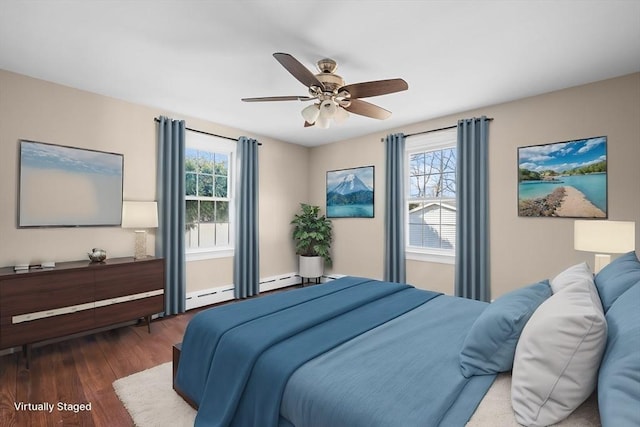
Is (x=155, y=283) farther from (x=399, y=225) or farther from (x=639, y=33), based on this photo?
(x=639, y=33)

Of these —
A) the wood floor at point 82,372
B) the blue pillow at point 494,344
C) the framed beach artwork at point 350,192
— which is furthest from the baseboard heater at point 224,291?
the blue pillow at point 494,344

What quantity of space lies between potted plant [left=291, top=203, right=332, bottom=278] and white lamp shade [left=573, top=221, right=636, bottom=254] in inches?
134

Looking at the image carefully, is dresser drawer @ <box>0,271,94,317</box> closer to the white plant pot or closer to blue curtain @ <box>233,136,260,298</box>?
blue curtain @ <box>233,136,260,298</box>

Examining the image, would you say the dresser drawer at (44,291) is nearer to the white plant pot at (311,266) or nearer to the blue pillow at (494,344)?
the white plant pot at (311,266)

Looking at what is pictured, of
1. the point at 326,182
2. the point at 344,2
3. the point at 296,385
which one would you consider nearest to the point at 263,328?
the point at 296,385

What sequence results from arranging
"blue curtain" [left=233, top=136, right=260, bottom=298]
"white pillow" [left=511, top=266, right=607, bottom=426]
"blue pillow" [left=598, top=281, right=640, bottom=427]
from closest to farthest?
"blue pillow" [left=598, top=281, right=640, bottom=427], "white pillow" [left=511, top=266, right=607, bottom=426], "blue curtain" [left=233, top=136, right=260, bottom=298]

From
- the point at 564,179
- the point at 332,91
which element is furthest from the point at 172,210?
the point at 564,179

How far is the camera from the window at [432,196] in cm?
411

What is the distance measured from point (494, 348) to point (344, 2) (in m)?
2.13

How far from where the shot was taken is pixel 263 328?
5.64ft

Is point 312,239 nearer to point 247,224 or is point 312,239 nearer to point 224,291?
point 247,224

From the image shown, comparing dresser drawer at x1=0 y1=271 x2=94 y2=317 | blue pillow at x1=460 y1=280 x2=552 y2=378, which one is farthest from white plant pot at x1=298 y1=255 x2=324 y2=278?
blue pillow at x1=460 y1=280 x2=552 y2=378

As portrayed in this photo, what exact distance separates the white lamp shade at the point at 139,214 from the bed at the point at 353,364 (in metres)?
1.82

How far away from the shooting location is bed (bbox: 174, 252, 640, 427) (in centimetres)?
113
